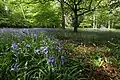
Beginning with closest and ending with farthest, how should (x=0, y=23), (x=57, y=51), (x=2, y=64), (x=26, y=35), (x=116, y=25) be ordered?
(x=2, y=64) → (x=57, y=51) → (x=26, y=35) → (x=0, y=23) → (x=116, y=25)

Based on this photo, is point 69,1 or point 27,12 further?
point 27,12

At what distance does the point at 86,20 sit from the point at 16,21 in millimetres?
22312

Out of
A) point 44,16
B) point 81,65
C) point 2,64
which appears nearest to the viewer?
point 2,64

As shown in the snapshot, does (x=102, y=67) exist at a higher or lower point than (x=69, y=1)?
lower

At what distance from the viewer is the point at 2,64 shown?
3938mm

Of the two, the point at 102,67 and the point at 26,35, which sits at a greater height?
the point at 26,35

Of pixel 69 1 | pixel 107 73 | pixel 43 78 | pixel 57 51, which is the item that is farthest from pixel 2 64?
pixel 69 1

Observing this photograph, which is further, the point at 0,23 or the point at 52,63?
the point at 0,23

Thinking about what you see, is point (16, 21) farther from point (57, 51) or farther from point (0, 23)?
point (57, 51)

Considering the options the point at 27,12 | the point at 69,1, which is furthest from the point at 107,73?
the point at 27,12

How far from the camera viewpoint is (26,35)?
711cm

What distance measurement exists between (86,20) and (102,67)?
1303 inches

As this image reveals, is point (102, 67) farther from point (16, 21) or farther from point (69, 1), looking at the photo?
point (16, 21)

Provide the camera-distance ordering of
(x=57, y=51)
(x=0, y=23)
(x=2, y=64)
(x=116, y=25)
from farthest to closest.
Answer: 1. (x=116, y=25)
2. (x=0, y=23)
3. (x=57, y=51)
4. (x=2, y=64)
